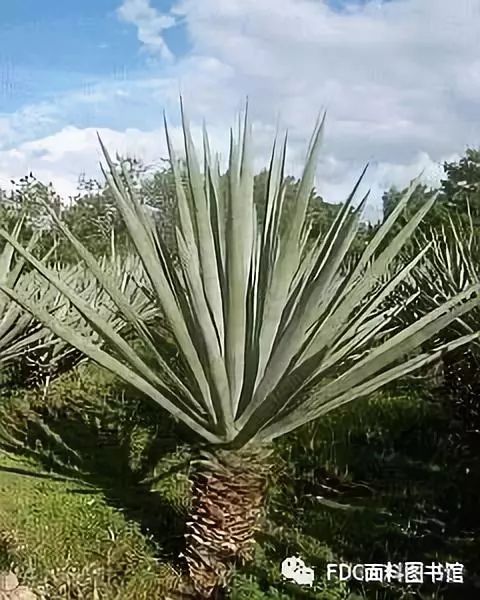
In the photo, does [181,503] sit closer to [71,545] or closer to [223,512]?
[71,545]

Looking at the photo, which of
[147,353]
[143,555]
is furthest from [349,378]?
[143,555]

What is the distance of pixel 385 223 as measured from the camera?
154 cm

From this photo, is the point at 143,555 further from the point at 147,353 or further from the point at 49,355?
the point at 49,355

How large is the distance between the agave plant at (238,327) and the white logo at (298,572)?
0.11 m

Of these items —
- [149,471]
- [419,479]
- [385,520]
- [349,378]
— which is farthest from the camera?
[149,471]

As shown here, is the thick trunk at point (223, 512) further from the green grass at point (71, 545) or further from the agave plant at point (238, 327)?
the green grass at point (71, 545)

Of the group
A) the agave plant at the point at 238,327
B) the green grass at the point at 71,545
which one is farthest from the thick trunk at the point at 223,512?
the green grass at the point at 71,545

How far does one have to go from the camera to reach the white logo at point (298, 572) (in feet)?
5.04

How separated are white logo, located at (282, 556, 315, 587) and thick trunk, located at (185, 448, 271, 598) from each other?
0.33 feet

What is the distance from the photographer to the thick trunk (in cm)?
159

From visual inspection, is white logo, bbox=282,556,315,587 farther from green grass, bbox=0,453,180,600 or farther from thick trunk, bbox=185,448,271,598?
green grass, bbox=0,453,180,600

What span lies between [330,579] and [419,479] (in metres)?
0.73

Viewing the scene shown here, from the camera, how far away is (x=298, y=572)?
155 centimetres

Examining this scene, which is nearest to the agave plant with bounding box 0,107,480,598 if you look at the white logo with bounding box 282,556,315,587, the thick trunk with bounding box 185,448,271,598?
the thick trunk with bounding box 185,448,271,598
